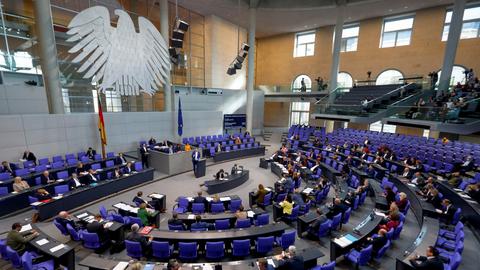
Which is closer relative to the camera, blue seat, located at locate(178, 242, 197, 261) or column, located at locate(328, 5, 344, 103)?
blue seat, located at locate(178, 242, 197, 261)

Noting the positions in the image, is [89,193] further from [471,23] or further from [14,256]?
[471,23]

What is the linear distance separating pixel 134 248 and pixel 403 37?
26060mm

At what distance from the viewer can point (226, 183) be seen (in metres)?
10.8

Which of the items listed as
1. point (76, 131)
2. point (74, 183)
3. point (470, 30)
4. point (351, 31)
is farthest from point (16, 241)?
point (351, 31)

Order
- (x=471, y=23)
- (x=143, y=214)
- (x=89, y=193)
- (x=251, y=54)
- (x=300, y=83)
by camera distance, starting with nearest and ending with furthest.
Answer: (x=143, y=214) < (x=89, y=193) < (x=471, y=23) < (x=251, y=54) < (x=300, y=83)

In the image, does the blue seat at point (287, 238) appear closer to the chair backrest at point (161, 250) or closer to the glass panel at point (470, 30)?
the chair backrest at point (161, 250)

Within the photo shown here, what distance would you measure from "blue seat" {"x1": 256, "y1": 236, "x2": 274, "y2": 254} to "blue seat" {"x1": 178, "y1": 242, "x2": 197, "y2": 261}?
1.59 metres

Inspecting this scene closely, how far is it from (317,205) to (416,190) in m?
3.58

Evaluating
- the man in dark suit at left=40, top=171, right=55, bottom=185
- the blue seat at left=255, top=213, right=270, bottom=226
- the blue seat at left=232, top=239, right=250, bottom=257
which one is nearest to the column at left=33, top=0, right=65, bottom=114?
the man in dark suit at left=40, top=171, right=55, bottom=185

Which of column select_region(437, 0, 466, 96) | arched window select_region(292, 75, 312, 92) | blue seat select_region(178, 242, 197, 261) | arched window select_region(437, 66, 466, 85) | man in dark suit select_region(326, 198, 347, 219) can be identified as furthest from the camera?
arched window select_region(292, 75, 312, 92)

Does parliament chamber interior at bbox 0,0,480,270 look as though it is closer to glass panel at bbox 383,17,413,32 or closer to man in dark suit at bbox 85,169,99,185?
man in dark suit at bbox 85,169,99,185

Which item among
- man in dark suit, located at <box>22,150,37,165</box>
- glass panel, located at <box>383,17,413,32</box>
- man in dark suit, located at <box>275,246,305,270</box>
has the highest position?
glass panel, located at <box>383,17,413,32</box>

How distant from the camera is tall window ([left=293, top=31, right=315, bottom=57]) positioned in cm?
2675

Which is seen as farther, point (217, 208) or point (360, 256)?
point (217, 208)
